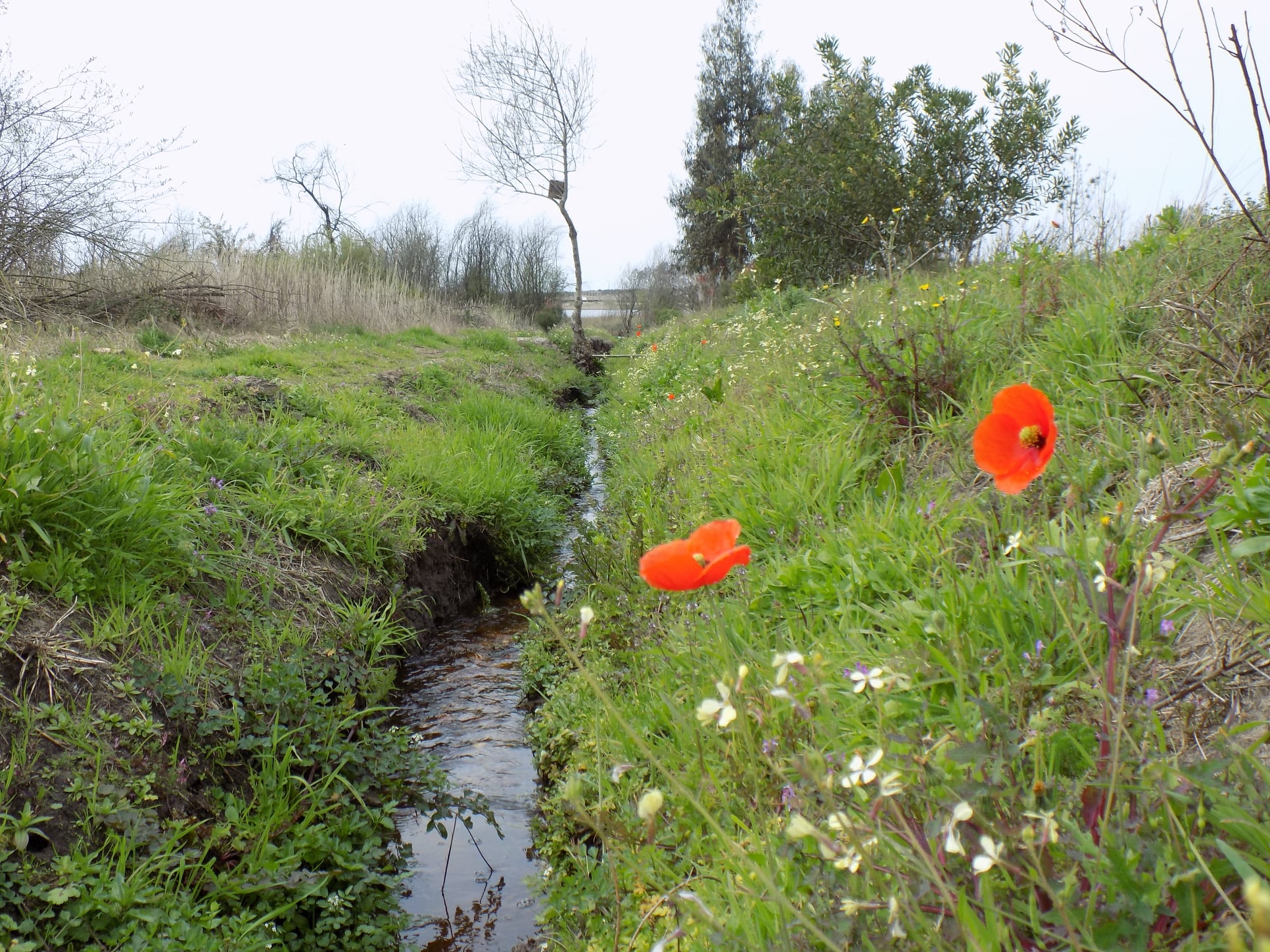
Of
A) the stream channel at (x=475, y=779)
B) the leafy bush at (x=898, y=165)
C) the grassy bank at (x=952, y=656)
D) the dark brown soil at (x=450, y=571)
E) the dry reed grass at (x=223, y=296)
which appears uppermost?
the leafy bush at (x=898, y=165)

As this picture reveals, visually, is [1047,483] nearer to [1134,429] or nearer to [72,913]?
[1134,429]

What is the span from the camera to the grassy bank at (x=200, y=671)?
6.07 ft

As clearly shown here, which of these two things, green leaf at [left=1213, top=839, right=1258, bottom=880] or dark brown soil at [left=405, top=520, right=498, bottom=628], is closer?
green leaf at [left=1213, top=839, right=1258, bottom=880]

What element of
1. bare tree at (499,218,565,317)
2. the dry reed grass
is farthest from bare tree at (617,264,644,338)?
the dry reed grass

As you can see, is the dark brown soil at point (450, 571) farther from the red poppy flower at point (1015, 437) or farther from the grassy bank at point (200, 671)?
the red poppy flower at point (1015, 437)

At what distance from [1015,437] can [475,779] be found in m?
2.29

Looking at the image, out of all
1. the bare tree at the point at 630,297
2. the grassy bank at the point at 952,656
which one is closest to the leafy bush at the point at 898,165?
the grassy bank at the point at 952,656

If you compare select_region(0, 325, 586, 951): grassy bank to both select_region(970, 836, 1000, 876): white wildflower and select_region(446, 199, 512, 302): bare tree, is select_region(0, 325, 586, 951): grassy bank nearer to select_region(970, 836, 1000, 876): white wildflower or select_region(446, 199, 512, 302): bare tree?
select_region(970, 836, 1000, 876): white wildflower

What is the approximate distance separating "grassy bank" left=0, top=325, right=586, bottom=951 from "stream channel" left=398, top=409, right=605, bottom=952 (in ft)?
0.35

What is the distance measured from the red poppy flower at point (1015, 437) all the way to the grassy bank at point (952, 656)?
4.8 inches

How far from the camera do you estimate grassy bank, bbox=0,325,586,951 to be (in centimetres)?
185

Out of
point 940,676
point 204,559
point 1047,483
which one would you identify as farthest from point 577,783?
point 204,559

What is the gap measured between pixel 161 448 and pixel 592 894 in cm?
259

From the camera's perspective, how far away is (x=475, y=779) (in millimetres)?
2803
